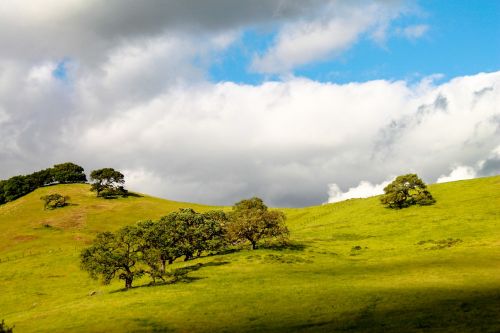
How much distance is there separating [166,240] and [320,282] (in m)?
29.2

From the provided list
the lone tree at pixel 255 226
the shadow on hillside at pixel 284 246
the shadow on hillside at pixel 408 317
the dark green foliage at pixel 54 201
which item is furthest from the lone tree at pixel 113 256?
the dark green foliage at pixel 54 201

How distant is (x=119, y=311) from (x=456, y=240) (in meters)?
64.5

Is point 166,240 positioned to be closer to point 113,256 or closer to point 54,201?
point 113,256

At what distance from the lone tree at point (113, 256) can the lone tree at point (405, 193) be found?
80058 mm

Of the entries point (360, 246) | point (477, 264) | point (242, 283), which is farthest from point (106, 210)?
point (477, 264)

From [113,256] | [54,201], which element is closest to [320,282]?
[113,256]

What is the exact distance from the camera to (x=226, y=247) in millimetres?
98562

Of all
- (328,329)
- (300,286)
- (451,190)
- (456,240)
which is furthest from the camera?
(451,190)

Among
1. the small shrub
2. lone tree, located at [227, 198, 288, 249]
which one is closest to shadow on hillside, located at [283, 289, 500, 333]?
the small shrub

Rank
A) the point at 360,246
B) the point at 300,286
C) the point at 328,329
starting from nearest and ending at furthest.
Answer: the point at 328,329
the point at 300,286
the point at 360,246

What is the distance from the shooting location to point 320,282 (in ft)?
198

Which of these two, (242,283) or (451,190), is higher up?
(451,190)

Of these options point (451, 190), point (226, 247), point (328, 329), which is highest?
point (451, 190)

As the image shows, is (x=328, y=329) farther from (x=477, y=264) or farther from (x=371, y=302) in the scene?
(x=477, y=264)
